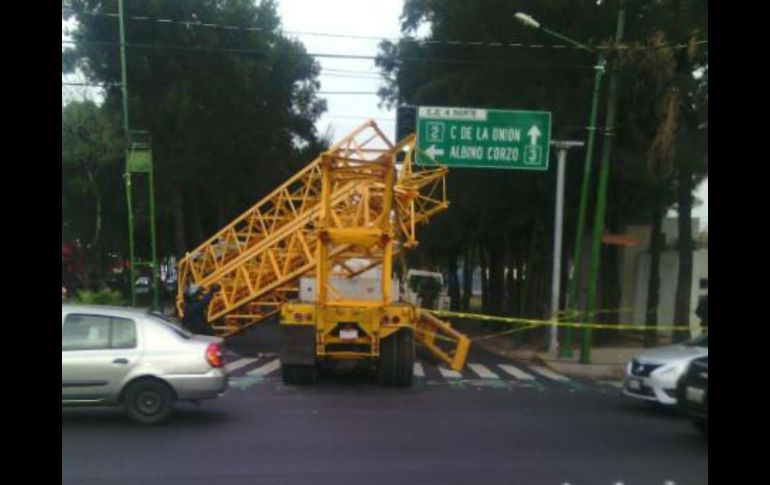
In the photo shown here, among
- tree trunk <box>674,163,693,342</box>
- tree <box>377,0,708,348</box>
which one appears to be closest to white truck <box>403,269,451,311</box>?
tree <box>377,0,708,348</box>

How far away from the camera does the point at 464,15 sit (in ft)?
75.0

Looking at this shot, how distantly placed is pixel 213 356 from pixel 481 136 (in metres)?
9.95

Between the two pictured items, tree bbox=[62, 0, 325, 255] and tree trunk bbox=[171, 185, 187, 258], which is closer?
tree bbox=[62, 0, 325, 255]

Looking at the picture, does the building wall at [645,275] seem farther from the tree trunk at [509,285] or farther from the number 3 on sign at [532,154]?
the tree trunk at [509,285]

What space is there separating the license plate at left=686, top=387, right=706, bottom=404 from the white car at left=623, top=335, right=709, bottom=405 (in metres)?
0.95

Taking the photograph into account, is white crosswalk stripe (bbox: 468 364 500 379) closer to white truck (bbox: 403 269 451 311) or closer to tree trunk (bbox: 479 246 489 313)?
white truck (bbox: 403 269 451 311)

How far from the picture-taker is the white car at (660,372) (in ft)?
35.0

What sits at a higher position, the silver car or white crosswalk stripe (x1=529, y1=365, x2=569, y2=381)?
the silver car

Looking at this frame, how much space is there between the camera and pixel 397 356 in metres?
14.7

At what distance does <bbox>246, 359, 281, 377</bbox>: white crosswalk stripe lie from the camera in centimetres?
1653

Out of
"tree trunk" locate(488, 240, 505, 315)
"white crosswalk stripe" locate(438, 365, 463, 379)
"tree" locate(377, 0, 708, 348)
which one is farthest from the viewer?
"tree trunk" locate(488, 240, 505, 315)

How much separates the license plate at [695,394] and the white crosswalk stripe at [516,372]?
734 cm

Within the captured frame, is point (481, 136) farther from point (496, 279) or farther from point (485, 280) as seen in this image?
point (485, 280)
